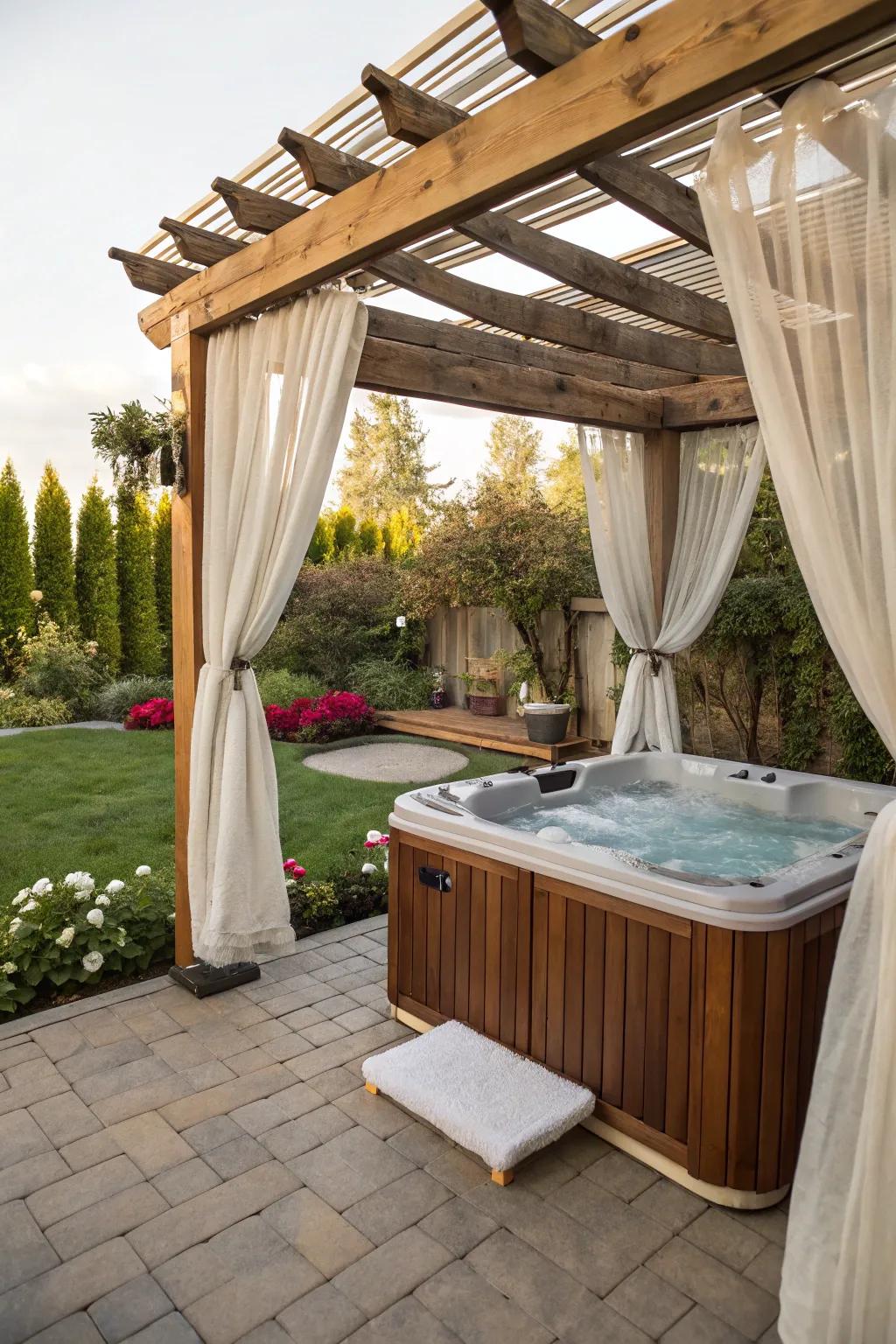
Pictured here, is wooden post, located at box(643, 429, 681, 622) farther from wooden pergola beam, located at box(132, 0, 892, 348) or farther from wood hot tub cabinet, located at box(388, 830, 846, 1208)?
wood hot tub cabinet, located at box(388, 830, 846, 1208)

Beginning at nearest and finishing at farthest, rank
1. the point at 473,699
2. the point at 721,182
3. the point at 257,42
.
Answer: the point at 721,182, the point at 257,42, the point at 473,699

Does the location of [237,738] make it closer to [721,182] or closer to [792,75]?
[721,182]

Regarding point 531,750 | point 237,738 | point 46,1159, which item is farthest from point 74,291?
point 46,1159

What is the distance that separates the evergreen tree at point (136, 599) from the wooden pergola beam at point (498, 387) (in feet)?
24.0

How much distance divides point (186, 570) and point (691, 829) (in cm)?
237

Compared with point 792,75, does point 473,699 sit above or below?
below

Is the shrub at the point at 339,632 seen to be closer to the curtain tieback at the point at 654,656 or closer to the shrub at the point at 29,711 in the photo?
the shrub at the point at 29,711

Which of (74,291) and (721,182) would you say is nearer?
(721,182)

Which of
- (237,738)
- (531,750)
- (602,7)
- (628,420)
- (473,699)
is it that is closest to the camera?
(602,7)

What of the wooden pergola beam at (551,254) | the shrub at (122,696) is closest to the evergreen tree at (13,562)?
the shrub at (122,696)

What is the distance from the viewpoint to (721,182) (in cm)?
183

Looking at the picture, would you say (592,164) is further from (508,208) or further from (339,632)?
(339,632)

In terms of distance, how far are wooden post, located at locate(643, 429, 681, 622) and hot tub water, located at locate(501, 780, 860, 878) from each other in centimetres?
122

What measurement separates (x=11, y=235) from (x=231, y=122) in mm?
6031
